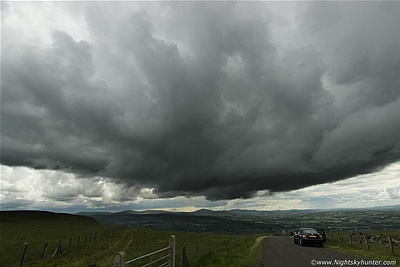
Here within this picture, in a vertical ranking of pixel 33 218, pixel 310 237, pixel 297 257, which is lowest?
pixel 297 257

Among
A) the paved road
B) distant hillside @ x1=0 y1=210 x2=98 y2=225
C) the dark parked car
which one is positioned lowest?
the paved road

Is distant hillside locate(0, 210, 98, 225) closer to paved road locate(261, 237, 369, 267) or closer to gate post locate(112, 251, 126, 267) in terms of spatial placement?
paved road locate(261, 237, 369, 267)

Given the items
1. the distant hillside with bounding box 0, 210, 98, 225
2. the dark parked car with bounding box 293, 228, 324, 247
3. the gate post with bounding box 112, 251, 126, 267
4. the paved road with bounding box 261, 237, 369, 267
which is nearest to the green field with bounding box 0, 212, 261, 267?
the paved road with bounding box 261, 237, 369, 267

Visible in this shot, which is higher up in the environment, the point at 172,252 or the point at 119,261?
the point at 119,261

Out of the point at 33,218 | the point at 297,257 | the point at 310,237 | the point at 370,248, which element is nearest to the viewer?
the point at 297,257

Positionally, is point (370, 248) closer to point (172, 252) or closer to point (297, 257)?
point (297, 257)

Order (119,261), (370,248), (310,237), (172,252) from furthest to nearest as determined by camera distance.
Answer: (310,237), (370,248), (172,252), (119,261)

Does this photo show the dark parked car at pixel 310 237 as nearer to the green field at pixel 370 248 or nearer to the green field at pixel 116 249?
the green field at pixel 370 248

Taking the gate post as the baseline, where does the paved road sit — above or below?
below

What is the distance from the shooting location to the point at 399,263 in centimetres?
1741

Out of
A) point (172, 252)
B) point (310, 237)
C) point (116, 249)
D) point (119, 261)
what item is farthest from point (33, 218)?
point (119, 261)

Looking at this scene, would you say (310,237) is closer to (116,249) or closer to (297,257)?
(297,257)

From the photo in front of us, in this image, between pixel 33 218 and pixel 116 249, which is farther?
pixel 33 218

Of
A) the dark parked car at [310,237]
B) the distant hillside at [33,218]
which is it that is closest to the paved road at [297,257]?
the dark parked car at [310,237]
